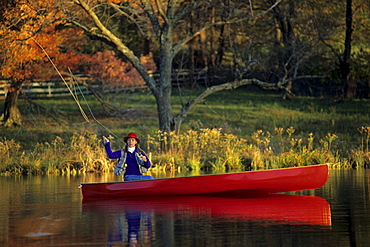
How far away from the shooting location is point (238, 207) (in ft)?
42.6

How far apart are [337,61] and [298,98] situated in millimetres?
3051

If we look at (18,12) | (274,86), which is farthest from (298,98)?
(18,12)

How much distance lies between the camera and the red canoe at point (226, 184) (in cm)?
1437

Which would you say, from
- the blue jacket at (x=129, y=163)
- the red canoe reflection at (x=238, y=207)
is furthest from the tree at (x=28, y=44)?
the red canoe reflection at (x=238, y=207)

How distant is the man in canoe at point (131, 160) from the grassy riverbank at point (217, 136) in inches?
41.3

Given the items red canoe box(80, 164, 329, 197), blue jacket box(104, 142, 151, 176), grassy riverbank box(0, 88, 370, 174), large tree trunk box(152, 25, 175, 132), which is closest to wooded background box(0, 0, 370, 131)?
large tree trunk box(152, 25, 175, 132)

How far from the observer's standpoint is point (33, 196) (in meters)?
15.1

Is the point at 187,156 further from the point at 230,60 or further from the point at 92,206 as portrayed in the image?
the point at 230,60

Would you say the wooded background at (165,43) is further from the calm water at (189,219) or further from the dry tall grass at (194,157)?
the calm water at (189,219)

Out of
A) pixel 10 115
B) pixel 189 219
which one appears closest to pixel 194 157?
pixel 189 219

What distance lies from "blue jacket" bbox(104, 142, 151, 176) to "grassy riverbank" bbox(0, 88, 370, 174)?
104 centimetres

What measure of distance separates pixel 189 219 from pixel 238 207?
1729mm

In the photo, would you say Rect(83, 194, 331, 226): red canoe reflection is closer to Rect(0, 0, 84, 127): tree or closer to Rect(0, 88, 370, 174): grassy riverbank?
Rect(0, 88, 370, 174): grassy riverbank

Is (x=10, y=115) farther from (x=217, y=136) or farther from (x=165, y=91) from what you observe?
(x=217, y=136)
